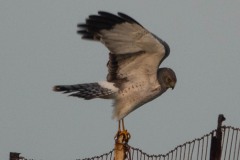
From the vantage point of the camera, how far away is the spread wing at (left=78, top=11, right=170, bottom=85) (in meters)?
8.60

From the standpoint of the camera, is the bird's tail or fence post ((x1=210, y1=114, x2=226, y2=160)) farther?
the bird's tail

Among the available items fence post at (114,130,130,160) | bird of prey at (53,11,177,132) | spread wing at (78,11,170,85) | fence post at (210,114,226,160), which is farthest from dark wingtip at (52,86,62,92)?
fence post at (210,114,226,160)

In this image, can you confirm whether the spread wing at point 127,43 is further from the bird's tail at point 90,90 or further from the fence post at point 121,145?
the fence post at point 121,145

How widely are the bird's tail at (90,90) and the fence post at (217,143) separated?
2.22 m

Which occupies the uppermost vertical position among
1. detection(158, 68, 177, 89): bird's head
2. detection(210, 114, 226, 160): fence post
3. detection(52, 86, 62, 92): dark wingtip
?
detection(158, 68, 177, 89): bird's head

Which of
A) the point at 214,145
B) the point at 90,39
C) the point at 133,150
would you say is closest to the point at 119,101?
the point at 90,39

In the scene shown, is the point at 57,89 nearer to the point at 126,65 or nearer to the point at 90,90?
the point at 90,90

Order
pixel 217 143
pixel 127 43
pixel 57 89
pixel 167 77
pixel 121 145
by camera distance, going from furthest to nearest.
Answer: pixel 57 89 < pixel 167 77 < pixel 127 43 < pixel 121 145 < pixel 217 143

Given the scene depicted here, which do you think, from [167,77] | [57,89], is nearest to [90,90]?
[57,89]

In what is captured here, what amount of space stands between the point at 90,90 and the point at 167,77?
0.98 meters

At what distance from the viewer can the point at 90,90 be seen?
29.6ft

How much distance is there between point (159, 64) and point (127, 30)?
2.26 feet

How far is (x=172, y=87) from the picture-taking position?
905 centimetres

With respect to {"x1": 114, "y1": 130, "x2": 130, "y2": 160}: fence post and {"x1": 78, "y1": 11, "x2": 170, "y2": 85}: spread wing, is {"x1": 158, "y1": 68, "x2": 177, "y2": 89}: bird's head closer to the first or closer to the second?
{"x1": 78, "y1": 11, "x2": 170, "y2": 85}: spread wing
